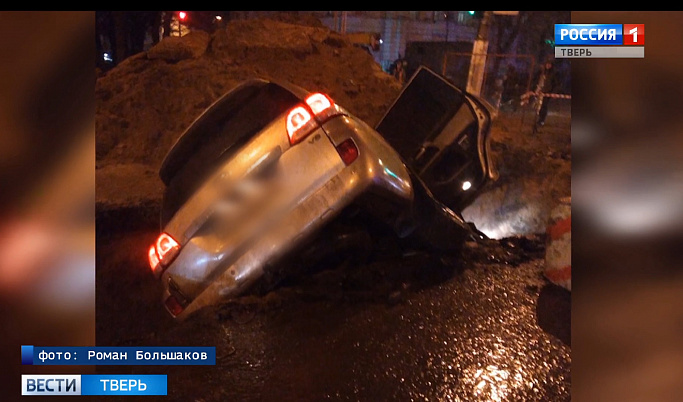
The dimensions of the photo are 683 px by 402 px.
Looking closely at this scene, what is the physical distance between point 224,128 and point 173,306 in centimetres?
94

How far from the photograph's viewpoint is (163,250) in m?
2.28

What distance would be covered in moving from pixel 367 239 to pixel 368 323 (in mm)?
428

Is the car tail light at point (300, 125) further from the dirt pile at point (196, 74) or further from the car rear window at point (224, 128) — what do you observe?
the dirt pile at point (196, 74)

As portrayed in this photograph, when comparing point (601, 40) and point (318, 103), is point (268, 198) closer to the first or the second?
point (318, 103)

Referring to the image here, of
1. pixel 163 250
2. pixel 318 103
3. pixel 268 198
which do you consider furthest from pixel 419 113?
pixel 163 250

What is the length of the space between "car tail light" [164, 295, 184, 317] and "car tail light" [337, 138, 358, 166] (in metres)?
1.12

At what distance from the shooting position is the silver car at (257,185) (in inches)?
83.2

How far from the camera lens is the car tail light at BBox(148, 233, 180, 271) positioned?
225 centimetres

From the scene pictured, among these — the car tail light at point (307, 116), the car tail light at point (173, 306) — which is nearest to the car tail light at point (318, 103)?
the car tail light at point (307, 116)

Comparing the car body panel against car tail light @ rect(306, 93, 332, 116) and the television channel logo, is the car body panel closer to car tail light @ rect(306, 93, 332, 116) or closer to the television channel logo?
car tail light @ rect(306, 93, 332, 116)
